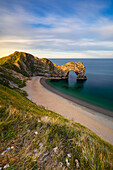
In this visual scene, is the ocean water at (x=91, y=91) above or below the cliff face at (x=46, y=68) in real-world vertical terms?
below

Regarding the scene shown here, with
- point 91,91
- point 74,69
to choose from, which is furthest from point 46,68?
point 91,91

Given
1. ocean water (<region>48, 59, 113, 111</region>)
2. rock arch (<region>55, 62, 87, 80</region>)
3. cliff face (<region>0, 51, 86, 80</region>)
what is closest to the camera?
ocean water (<region>48, 59, 113, 111</region>)

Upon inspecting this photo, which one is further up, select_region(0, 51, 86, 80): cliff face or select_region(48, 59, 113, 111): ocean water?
select_region(0, 51, 86, 80): cliff face

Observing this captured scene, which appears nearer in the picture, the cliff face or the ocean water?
the ocean water

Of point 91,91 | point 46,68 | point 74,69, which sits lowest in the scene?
point 91,91

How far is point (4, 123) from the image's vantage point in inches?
122

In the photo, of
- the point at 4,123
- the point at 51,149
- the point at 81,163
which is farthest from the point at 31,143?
the point at 81,163

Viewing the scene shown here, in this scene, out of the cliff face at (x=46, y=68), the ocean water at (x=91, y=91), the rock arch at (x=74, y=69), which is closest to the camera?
the ocean water at (x=91, y=91)

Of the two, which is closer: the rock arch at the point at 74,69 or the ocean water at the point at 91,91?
the ocean water at the point at 91,91

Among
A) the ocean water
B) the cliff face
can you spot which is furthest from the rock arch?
the ocean water

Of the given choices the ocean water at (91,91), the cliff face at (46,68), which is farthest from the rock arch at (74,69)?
the ocean water at (91,91)

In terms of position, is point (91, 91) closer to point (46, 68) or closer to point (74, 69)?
point (74, 69)

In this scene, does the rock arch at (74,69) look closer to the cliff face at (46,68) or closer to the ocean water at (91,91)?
the cliff face at (46,68)

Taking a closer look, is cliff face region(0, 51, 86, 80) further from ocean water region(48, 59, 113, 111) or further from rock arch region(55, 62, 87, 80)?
ocean water region(48, 59, 113, 111)
